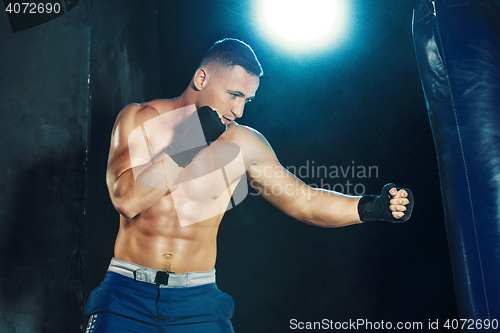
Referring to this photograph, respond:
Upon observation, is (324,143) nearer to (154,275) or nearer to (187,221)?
(187,221)

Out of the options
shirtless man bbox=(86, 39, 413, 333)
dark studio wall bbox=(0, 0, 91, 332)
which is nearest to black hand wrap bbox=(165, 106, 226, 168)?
shirtless man bbox=(86, 39, 413, 333)

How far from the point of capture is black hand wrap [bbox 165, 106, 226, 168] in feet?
4.02

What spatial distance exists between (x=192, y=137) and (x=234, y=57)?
726 millimetres

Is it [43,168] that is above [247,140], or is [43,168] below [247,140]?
below

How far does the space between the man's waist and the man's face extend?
30.6 inches

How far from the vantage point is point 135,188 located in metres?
1.26

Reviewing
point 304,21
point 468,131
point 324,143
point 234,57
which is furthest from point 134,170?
point 304,21

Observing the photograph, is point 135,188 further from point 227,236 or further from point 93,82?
point 227,236

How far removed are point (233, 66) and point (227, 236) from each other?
1.37m

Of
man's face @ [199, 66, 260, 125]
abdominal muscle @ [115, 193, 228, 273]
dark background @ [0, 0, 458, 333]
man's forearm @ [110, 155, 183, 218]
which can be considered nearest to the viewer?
man's forearm @ [110, 155, 183, 218]

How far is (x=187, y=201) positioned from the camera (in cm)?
162

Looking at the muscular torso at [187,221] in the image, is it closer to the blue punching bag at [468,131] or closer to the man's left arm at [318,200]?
the man's left arm at [318,200]

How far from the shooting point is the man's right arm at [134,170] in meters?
1.23

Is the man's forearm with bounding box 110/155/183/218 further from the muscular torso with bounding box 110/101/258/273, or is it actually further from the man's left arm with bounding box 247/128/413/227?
the man's left arm with bounding box 247/128/413/227
